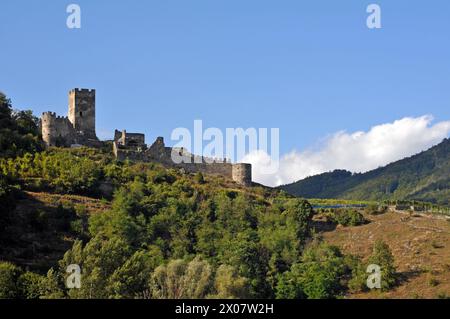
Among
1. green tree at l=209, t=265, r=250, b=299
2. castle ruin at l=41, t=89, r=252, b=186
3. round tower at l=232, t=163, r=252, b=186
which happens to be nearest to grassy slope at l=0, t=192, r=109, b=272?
green tree at l=209, t=265, r=250, b=299

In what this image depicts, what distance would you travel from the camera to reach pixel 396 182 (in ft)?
518

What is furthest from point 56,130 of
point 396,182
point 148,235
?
point 396,182

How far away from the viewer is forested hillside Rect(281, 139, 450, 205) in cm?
14638

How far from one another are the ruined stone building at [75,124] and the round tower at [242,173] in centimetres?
1330

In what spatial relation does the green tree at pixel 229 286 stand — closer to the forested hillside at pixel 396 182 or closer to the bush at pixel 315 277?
the bush at pixel 315 277

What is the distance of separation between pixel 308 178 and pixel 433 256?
9478cm

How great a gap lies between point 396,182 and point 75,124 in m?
74.8

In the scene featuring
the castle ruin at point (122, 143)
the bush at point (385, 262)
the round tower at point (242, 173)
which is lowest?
the bush at point (385, 262)

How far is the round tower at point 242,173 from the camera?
3720 inches

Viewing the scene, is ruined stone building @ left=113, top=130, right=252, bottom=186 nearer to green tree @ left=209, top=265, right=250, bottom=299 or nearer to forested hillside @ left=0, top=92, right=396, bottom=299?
forested hillside @ left=0, top=92, right=396, bottom=299

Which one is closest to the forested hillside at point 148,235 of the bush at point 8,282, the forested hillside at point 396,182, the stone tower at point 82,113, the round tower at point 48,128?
the bush at point 8,282

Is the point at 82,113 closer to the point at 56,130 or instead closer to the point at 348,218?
the point at 56,130

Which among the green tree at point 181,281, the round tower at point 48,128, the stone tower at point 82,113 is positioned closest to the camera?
the green tree at point 181,281

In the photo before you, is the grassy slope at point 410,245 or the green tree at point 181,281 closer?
the green tree at point 181,281
